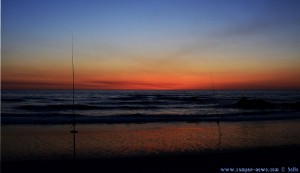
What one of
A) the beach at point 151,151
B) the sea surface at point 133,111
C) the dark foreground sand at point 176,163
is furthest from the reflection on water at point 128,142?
the sea surface at point 133,111

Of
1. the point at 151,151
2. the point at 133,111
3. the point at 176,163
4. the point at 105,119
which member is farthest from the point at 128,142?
the point at 133,111

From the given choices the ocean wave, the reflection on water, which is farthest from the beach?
the ocean wave

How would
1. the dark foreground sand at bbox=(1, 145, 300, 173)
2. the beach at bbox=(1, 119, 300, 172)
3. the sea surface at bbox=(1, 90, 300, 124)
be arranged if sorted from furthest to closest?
1. the sea surface at bbox=(1, 90, 300, 124)
2. the beach at bbox=(1, 119, 300, 172)
3. the dark foreground sand at bbox=(1, 145, 300, 173)

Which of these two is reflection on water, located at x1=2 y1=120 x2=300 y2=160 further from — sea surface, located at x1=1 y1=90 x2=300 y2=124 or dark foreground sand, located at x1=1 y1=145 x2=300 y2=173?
sea surface, located at x1=1 y1=90 x2=300 y2=124

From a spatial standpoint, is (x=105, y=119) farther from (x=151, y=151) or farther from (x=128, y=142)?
(x=151, y=151)

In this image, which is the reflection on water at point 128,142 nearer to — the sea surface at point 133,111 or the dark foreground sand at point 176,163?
the dark foreground sand at point 176,163

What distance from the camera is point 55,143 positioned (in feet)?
39.7

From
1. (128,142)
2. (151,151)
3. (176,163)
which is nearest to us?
(176,163)

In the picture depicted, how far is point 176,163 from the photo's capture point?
895cm

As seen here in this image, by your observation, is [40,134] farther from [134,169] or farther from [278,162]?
[278,162]

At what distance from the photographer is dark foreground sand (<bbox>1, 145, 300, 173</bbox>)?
816 cm

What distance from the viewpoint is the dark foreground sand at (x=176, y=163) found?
8.16m

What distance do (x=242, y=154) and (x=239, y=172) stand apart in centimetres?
290

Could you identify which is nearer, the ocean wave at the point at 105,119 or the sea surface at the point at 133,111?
the ocean wave at the point at 105,119
